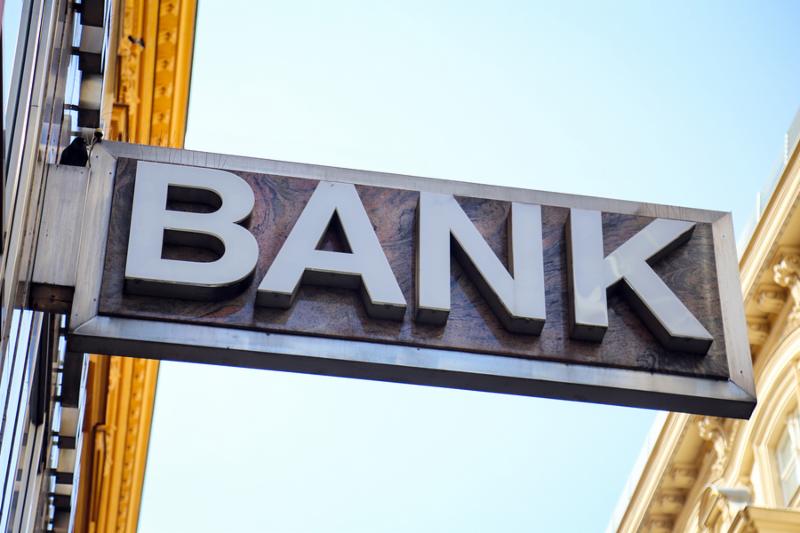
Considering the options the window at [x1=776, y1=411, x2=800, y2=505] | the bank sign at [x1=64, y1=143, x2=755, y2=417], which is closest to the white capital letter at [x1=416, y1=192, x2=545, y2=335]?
the bank sign at [x1=64, y1=143, x2=755, y2=417]

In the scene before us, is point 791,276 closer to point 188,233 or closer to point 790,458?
point 790,458

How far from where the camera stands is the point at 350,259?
654 centimetres

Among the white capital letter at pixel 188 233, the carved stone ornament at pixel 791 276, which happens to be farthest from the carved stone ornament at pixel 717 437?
the white capital letter at pixel 188 233

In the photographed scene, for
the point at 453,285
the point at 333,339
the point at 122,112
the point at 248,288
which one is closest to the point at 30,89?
the point at 248,288

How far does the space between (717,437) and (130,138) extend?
10628 mm

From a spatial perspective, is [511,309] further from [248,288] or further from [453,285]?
[248,288]

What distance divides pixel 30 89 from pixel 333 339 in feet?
5.60

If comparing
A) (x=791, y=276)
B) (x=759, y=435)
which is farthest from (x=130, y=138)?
(x=759, y=435)

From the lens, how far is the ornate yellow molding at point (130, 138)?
18141 millimetres

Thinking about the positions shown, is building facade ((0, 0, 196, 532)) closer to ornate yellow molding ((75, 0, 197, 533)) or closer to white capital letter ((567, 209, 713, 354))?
ornate yellow molding ((75, 0, 197, 533))

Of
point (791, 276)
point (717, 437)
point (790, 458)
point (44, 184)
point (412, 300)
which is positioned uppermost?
point (791, 276)

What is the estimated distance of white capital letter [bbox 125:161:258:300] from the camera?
621 cm

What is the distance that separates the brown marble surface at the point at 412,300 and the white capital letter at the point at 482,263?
6 centimetres

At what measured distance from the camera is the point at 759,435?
872 inches
